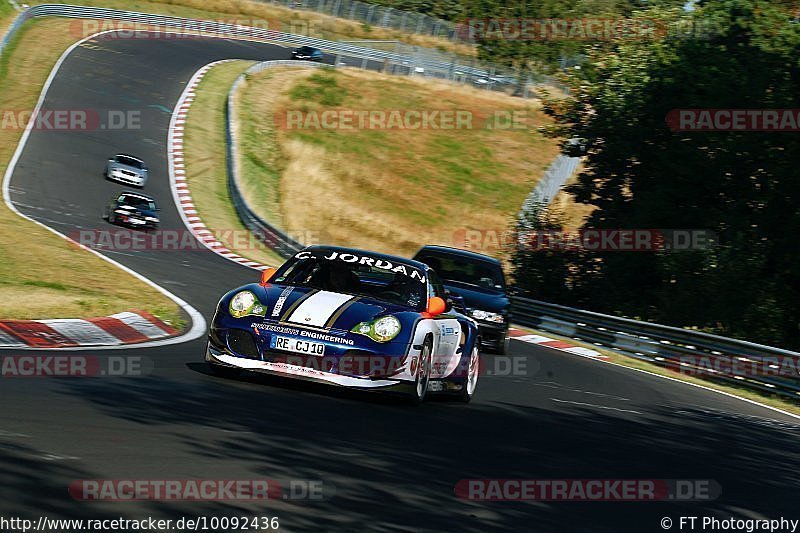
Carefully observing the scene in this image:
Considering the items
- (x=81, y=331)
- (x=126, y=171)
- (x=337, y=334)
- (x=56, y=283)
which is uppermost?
(x=337, y=334)

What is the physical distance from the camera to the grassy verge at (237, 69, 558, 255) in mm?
41525

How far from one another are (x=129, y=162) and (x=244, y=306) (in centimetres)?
2592

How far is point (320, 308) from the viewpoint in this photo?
389 inches

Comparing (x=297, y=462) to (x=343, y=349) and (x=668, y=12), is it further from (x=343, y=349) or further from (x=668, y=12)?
(x=668, y=12)

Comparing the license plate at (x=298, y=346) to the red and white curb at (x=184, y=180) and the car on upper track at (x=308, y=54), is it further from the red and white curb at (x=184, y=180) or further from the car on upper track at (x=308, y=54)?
the car on upper track at (x=308, y=54)

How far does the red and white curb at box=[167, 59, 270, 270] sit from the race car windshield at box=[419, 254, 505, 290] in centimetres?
857

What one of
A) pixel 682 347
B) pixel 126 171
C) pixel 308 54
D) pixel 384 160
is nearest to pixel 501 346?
pixel 682 347

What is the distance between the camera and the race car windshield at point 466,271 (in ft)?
62.1

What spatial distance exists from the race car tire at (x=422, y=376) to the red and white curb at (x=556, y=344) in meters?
11.6

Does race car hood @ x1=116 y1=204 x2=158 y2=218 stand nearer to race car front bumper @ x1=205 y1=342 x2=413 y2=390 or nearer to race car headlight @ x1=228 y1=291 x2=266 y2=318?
race car headlight @ x1=228 y1=291 x2=266 y2=318

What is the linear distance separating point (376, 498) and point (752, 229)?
23832 mm

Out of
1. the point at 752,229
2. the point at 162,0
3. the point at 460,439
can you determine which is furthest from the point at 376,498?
the point at 162,0

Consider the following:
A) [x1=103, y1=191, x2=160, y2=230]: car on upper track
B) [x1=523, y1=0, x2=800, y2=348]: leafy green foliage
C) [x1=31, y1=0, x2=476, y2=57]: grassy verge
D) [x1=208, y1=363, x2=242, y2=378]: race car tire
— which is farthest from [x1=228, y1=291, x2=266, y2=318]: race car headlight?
[x1=31, y1=0, x2=476, y2=57]: grassy verge

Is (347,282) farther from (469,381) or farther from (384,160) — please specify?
(384,160)
